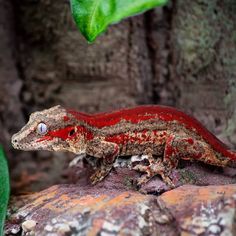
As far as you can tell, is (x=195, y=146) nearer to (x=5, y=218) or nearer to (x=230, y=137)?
(x=230, y=137)

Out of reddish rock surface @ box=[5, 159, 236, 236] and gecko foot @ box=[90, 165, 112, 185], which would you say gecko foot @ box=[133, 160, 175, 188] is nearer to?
reddish rock surface @ box=[5, 159, 236, 236]

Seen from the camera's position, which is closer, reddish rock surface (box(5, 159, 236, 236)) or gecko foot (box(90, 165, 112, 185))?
reddish rock surface (box(5, 159, 236, 236))

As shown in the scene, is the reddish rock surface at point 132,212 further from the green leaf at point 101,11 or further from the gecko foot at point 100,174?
the green leaf at point 101,11

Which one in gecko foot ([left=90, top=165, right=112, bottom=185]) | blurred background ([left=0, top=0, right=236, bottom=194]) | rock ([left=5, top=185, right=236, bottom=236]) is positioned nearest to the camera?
rock ([left=5, top=185, right=236, bottom=236])

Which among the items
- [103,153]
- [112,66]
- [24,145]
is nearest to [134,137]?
[103,153]

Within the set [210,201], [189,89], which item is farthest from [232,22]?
[210,201]

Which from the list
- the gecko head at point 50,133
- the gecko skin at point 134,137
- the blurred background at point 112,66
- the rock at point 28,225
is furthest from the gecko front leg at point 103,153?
the blurred background at point 112,66

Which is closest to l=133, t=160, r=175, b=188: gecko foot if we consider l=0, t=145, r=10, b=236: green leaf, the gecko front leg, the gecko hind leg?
the gecko hind leg
